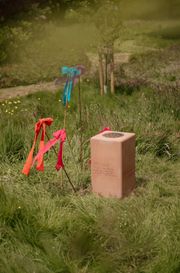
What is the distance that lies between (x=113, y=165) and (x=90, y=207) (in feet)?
1.48

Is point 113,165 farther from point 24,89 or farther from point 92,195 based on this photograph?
point 24,89

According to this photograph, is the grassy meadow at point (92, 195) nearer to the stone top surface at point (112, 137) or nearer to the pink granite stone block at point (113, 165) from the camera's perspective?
the pink granite stone block at point (113, 165)


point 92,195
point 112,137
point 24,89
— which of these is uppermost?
point 112,137

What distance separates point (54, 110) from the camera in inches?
264

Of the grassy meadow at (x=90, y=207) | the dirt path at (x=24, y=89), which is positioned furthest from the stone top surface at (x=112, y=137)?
the dirt path at (x=24, y=89)

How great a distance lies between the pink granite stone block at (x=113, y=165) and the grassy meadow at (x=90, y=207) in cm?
10

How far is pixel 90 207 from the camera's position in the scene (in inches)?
156

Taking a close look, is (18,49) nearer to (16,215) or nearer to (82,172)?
(82,172)

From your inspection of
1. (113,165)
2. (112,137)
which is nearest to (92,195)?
(113,165)

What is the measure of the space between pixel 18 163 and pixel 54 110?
1.81 m

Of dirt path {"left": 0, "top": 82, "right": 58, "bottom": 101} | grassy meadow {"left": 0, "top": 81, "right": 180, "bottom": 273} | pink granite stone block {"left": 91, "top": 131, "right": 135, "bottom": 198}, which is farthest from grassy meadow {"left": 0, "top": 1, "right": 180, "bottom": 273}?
dirt path {"left": 0, "top": 82, "right": 58, "bottom": 101}

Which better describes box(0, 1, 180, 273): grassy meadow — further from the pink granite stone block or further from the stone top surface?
the stone top surface

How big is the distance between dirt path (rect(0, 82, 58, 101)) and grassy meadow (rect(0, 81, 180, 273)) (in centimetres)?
242

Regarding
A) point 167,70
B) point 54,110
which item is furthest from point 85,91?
point 167,70
